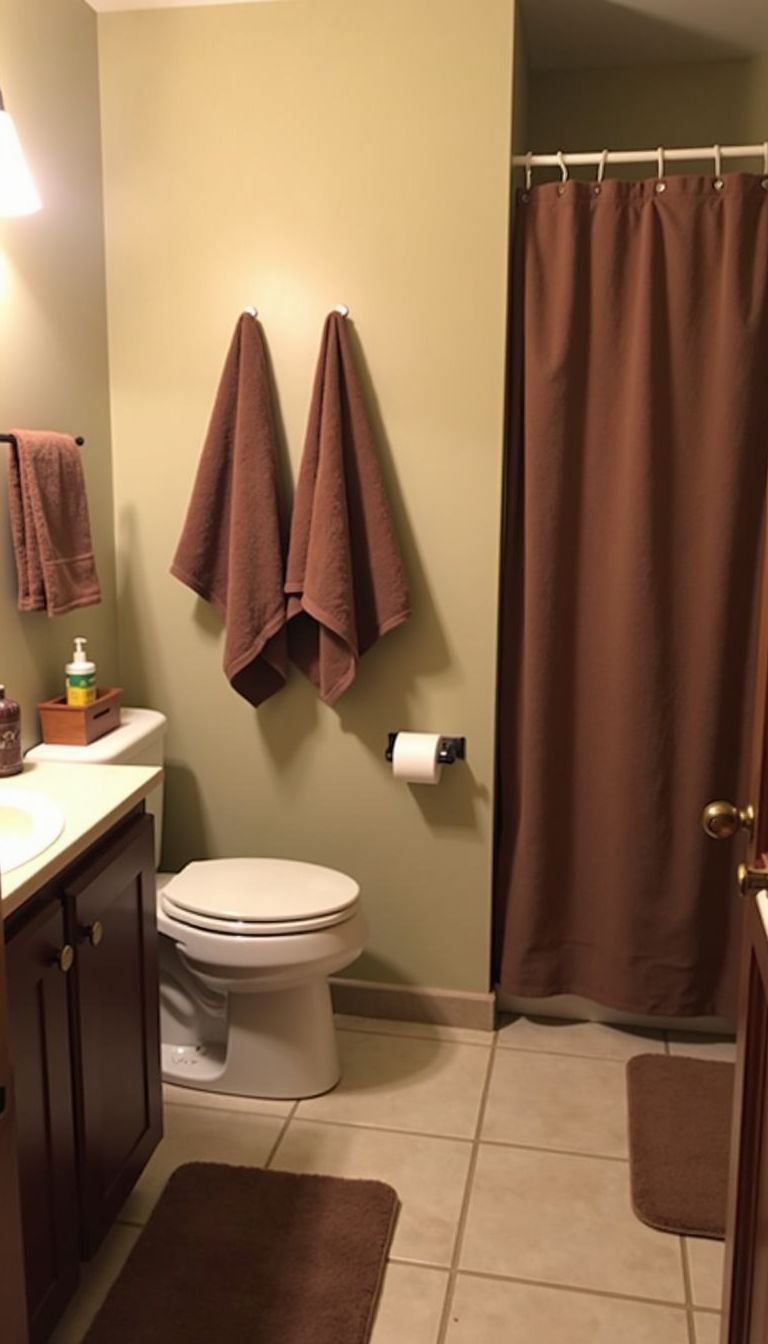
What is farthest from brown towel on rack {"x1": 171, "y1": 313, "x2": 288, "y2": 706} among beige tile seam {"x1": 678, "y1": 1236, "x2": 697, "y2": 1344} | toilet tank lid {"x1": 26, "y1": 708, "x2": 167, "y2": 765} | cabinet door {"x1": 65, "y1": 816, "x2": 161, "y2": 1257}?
beige tile seam {"x1": 678, "y1": 1236, "x2": 697, "y2": 1344}

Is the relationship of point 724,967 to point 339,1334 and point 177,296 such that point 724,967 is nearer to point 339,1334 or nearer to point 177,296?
point 339,1334

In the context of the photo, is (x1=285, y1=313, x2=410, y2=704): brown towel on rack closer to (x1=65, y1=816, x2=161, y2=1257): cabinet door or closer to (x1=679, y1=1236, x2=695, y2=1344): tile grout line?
(x1=65, y1=816, x2=161, y2=1257): cabinet door

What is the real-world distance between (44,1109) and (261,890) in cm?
90

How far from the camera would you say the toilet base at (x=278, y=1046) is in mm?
2426

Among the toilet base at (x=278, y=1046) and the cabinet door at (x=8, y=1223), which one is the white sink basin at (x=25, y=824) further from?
the toilet base at (x=278, y=1046)

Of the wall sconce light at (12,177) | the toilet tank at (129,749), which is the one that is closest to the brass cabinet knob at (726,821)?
the toilet tank at (129,749)

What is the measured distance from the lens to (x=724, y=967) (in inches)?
104

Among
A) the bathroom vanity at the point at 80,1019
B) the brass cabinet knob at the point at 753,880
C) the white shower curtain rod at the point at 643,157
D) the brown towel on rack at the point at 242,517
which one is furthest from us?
the brown towel on rack at the point at 242,517

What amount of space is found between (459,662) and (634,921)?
2.50 feet

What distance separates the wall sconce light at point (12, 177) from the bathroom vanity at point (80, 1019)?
1.03 meters

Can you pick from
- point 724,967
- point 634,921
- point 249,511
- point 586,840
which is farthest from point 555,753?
point 249,511

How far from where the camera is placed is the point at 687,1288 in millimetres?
1916

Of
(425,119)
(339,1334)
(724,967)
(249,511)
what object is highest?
(425,119)

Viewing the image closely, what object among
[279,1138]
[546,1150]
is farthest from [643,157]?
[279,1138]
